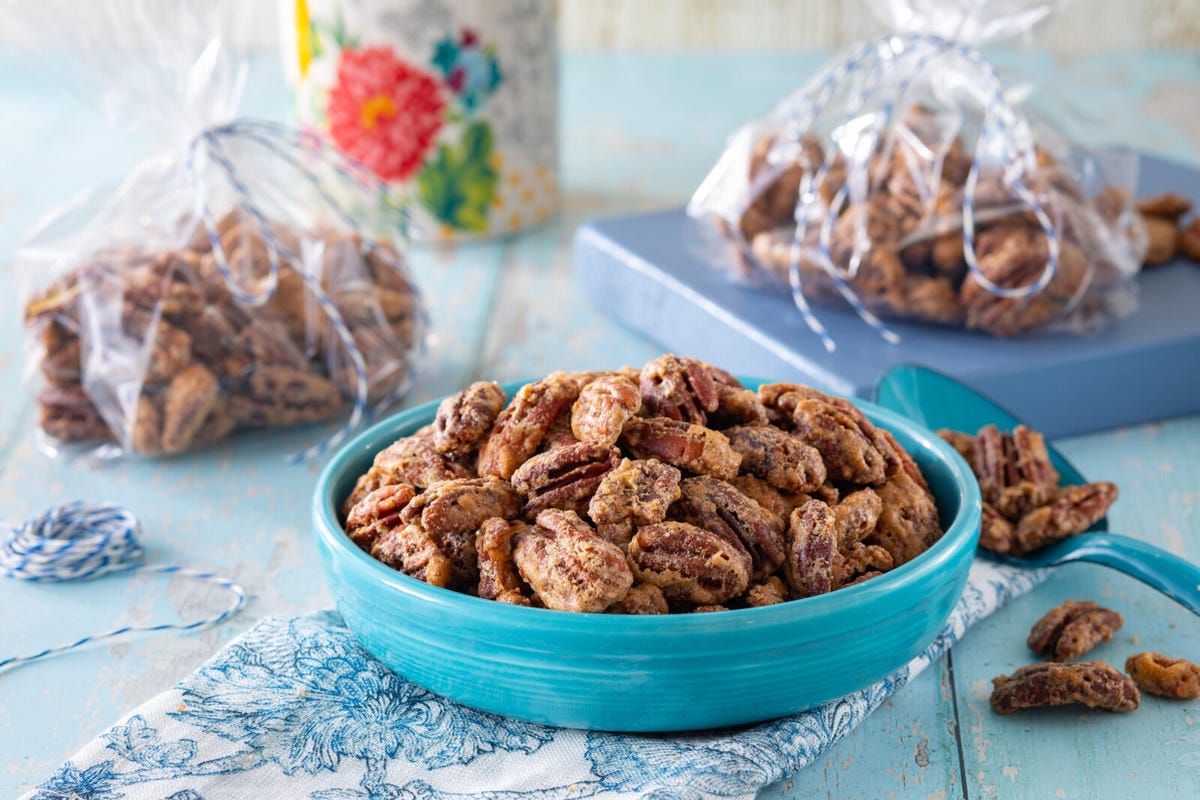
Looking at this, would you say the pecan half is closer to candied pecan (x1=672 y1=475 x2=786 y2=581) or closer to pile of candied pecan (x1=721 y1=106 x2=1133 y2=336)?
candied pecan (x1=672 y1=475 x2=786 y2=581)

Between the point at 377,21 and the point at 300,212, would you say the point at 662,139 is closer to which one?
the point at 377,21

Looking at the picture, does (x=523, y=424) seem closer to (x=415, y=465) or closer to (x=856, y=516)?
(x=415, y=465)

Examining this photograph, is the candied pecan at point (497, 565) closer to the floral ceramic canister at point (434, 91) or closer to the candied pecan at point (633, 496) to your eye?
the candied pecan at point (633, 496)

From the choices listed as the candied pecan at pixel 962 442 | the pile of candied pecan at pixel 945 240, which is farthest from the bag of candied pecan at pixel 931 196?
the candied pecan at pixel 962 442

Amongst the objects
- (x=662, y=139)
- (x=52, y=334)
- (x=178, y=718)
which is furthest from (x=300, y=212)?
(x=662, y=139)

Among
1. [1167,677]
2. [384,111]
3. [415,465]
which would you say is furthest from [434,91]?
[1167,677]

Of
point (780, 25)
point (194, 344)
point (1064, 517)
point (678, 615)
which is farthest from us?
point (780, 25)

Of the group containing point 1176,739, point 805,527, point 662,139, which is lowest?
point 662,139
